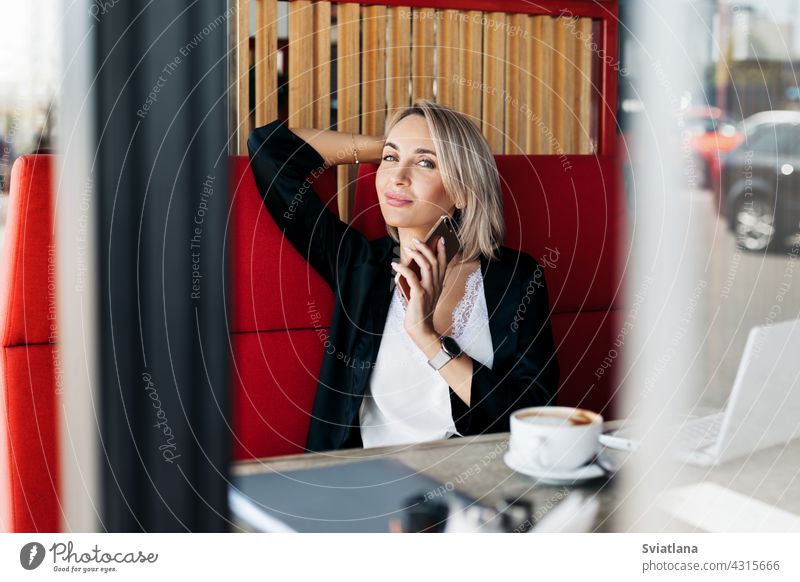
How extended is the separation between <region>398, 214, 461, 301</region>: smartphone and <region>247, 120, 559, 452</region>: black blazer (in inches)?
0.9

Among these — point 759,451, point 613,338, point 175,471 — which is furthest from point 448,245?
point 175,471

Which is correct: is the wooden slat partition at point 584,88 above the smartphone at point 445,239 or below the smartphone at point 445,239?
above

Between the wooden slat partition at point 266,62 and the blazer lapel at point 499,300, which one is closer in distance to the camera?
the blazer lapel at point 499,300

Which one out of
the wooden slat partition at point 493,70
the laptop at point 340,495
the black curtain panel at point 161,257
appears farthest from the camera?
the wooden slat partition at point 493,70

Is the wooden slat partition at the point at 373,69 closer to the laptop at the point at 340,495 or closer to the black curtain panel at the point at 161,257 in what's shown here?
the laptop at the point at 340,495

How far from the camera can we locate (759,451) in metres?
0.40

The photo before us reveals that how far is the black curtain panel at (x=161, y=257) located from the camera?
5.6 inches

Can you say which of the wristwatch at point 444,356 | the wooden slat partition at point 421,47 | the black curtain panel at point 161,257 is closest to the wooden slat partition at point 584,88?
the wooden slat partition at point 421,47

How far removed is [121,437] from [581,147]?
1.04 m

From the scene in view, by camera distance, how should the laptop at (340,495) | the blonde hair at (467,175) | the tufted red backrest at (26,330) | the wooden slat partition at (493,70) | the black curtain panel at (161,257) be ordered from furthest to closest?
the wooden slat partition at (493,70) → the blonde hair at (467,175) → the tufted red backrest at (26,330) → the laptop at (340,495) → the black curtain panel at (161,257)

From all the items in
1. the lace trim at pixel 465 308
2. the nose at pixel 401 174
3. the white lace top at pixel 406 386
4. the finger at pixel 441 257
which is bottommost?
the white lace top at pixel 406 386

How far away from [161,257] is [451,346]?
0.65 m

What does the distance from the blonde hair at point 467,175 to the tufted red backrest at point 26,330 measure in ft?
1.08
